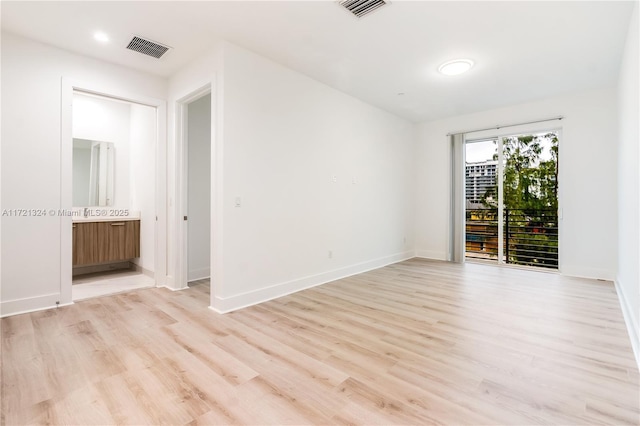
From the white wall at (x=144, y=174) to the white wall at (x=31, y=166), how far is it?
126 cm

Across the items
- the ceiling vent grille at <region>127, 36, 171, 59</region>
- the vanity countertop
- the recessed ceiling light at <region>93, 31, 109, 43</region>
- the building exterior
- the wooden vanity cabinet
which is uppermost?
the ceiling vent grille at <region>127, 36, 171, 59</region>

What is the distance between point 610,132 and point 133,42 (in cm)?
638

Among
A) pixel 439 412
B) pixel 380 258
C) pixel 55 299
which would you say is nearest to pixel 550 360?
pixel 439 412

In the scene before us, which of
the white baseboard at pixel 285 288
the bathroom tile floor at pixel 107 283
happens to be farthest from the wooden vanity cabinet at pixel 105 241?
the white baseboard at pixel 285 288

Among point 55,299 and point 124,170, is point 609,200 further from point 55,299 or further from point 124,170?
point 124,170

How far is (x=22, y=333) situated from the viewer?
8.47 feet

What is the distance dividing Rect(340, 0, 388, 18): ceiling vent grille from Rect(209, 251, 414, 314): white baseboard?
296cm

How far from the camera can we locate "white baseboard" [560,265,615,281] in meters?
4.49

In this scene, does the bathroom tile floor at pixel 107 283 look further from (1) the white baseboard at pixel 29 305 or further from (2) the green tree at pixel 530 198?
(2) the green tree at pixel 530 198

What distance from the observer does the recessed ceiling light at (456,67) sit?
3656 mm

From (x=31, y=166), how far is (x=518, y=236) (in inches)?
279

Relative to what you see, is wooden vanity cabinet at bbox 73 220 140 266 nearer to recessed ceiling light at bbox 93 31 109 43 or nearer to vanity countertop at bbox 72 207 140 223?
vanity countertop at bbox 72 207 140 223

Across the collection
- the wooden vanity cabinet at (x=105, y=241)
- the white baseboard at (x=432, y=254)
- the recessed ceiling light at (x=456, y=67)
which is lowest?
the white baseboard at (x=432, y=254)

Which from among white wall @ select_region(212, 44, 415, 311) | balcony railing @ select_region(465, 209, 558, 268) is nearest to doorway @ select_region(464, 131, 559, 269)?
balcony railing @ select_region(465, 209, 558, 268)
